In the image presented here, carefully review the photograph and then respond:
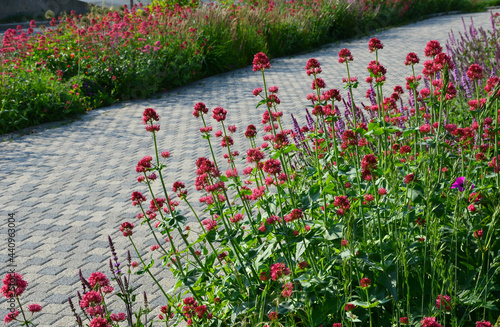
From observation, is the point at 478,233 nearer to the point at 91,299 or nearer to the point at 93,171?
the point at 91,299

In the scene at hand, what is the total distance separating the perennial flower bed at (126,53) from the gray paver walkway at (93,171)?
44cm

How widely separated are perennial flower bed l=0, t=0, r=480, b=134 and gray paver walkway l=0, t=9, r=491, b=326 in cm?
44

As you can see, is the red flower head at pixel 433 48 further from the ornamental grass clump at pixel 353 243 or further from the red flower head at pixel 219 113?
the red flower head at pixel 219 113

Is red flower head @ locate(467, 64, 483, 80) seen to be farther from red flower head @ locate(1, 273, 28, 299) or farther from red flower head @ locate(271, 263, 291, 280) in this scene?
red flower head @ locate(1, 273, 28, 299)

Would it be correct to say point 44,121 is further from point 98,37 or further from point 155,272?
point 155,272

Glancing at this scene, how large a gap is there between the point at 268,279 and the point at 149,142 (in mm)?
5393

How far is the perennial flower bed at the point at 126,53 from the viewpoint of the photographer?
888cm

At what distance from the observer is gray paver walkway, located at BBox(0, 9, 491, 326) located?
4.39 m

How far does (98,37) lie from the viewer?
37.1ft

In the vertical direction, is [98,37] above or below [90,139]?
above

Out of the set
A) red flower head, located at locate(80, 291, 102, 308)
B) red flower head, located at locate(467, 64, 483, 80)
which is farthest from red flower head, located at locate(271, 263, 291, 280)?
red flower head, located at locate(467, 64, 483, 80)

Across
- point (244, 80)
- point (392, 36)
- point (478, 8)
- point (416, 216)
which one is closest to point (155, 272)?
point (416, 216)

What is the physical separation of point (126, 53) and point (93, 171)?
15.2 feet

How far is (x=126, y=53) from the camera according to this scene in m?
10.6
